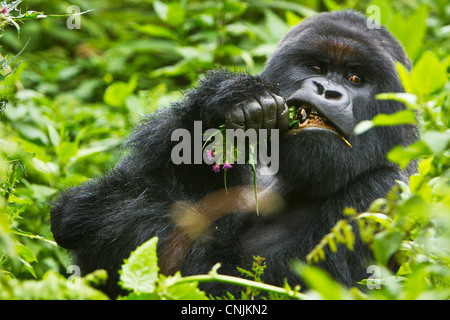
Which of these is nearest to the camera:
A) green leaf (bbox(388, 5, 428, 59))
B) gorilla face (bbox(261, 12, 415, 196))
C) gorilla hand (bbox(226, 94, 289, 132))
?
gorilla hand (bbox(226, 94, 289, 132))

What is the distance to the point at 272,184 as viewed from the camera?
3117mm

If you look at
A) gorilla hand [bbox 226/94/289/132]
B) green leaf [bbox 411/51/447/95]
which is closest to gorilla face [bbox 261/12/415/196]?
gorilla hand [bbox 226/94/289/132]

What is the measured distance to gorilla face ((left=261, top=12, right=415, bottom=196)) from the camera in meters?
2.70

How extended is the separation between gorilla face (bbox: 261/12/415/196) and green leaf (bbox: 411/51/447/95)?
1203 mm

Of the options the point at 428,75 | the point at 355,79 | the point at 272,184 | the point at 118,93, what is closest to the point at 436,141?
the point at 428,75

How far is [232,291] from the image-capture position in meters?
2.47

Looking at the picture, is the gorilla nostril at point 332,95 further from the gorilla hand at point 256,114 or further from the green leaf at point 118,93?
the green leaf at point 118,93

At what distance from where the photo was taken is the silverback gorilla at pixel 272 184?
2.63m

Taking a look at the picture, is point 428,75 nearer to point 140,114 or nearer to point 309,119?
point 309,119

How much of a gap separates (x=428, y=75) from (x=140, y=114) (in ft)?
10.8

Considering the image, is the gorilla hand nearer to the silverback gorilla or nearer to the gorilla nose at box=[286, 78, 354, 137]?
the silverback gorilla
